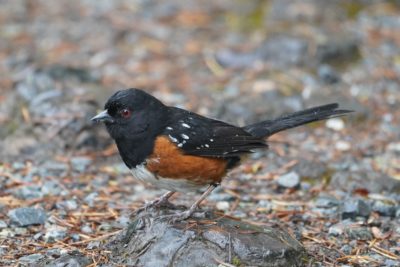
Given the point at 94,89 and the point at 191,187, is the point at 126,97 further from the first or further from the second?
the point at 94,89

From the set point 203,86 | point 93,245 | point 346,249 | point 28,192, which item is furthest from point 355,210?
point 203,86

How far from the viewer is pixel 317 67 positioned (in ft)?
25.6

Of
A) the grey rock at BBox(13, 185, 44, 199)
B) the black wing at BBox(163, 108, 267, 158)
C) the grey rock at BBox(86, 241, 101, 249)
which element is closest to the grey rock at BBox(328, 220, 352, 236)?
the black wing at BBox(163, 108, 267, 158)

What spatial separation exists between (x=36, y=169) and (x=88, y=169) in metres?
0.45

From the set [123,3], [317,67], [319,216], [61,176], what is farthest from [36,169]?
[123,3]

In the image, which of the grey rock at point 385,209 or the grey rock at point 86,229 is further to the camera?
the grey rock at point 385,209

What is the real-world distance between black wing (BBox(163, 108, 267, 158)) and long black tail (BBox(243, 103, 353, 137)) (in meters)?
0.18

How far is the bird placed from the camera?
429 cm

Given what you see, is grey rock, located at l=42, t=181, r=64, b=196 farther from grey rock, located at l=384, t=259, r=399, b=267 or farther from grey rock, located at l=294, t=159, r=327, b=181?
grey rock, located at l=384, t=259, r=399, b=267

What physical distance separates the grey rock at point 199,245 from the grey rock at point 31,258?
424 millimetres

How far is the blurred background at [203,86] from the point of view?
216 inches

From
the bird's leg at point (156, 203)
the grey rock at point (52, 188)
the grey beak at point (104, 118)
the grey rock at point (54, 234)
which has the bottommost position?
the grey rock at point (54, 234)

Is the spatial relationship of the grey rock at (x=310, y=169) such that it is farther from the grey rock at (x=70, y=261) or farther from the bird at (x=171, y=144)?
the grey rock at (x=70, y=261)

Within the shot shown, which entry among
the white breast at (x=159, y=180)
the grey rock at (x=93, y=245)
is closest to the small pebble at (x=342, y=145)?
the white breast at (x=159, y=180)
